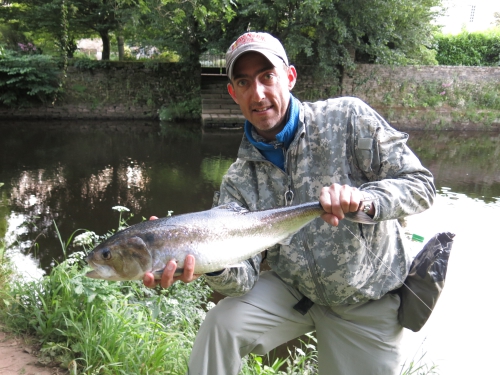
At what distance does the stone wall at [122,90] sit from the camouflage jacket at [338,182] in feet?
72.2

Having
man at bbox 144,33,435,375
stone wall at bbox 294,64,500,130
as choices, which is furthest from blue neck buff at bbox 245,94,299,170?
stone wall at bbox 294,64,500,130

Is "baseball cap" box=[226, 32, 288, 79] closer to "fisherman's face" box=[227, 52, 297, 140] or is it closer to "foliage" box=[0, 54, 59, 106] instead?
"fisherman's face" box=[227, 52, 297, 140]

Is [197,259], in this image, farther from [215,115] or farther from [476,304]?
[215,115]

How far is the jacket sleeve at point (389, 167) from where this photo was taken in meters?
2.44

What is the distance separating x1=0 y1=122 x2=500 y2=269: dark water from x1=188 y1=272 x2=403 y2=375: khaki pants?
5261mm

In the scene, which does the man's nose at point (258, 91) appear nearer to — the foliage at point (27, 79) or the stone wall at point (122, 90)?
the foliage at point (27, 79)

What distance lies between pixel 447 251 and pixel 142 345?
2.48 meters

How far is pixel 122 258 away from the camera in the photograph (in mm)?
2174

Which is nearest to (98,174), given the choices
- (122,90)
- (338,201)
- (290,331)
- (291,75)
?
(291,75)

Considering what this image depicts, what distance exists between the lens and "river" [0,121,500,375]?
6035 mm

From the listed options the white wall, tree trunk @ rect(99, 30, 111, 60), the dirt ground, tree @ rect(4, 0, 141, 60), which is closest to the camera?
the dirt ground

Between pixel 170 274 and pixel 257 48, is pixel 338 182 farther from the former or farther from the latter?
pixel 170 274

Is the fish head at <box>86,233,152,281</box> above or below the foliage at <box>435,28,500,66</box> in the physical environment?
below

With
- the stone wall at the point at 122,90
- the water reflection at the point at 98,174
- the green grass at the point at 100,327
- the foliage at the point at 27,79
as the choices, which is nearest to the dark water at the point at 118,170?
the water reflection at the point at 98,174
